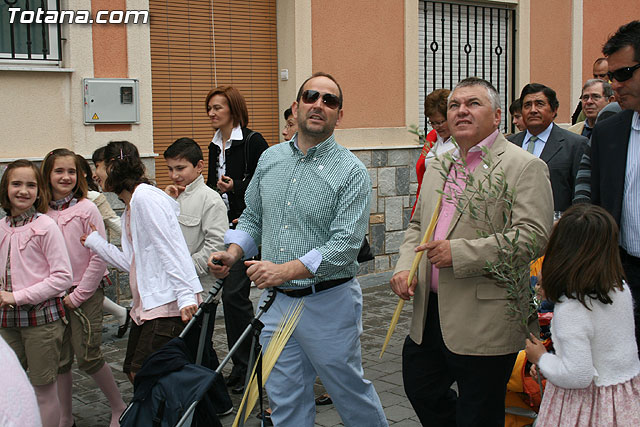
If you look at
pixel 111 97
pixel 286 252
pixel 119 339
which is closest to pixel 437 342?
pixel 286 252

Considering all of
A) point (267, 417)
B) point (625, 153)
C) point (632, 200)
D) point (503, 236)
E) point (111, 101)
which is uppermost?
point (111, 101)

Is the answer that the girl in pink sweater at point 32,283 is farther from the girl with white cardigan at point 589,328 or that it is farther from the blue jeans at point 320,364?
the girl with white cardigan at point 589,328

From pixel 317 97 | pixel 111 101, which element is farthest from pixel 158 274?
pixel 111 101

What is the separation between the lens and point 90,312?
5.23 meters

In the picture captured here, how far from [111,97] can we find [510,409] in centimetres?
539

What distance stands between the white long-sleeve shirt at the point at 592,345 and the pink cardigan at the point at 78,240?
3099 millimetres

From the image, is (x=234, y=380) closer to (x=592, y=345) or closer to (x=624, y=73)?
(x=592, y=345)

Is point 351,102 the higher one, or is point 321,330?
point 351,102

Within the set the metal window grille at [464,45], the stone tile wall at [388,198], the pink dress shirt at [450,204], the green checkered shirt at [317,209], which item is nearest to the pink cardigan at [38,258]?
the green checkered shirt at [317,209]

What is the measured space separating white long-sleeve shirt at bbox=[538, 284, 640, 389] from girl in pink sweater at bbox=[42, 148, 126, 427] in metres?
3.08

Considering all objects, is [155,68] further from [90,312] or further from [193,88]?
[90,312]

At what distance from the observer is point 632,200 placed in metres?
3.87

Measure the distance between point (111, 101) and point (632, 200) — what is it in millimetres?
5899

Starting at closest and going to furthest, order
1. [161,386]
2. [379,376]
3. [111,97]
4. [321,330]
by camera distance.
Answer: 1. [161,386]
2. [321,330]
3. [379,376]
4. [111,97]
